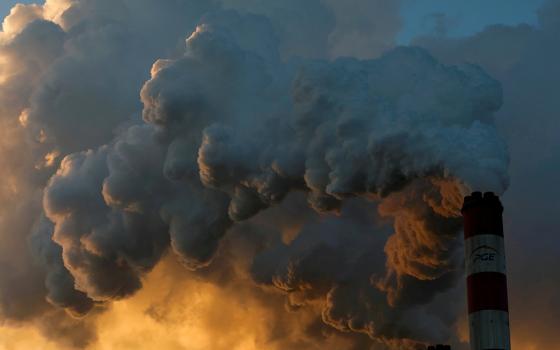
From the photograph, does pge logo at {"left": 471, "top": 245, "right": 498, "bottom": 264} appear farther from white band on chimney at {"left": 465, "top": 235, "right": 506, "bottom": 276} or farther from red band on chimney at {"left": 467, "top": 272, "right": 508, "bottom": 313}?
red band on chimney at {"left": 467, "top": 272, "right": 508, "bottom": 313}

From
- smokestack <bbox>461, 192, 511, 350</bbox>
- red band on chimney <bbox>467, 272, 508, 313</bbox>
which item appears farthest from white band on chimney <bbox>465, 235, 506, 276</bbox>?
red band on chimney <bbox>467, 272, 508, 313</bbox>

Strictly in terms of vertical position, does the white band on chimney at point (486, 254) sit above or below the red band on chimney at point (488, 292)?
above

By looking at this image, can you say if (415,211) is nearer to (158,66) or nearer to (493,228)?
(493,228)

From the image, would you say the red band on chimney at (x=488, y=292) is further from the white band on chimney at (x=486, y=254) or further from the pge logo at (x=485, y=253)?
the pge logo at (x=485, y=253)

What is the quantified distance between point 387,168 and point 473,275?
26.1 ft

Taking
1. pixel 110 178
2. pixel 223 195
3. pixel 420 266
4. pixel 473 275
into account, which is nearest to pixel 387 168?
pixel 473 275

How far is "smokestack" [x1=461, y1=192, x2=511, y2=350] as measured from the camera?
38812mm

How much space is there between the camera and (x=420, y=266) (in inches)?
2101

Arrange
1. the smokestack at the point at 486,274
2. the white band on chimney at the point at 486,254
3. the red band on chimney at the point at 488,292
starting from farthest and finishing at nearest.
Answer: the white band on chimney at the point at 486,254, the red band on chimney at the point at 488,292, the smokestack at the point at 486,274

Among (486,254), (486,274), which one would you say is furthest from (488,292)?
(486,254)

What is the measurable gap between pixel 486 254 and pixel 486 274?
0.95 meters

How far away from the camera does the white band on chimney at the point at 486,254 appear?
3938 cm

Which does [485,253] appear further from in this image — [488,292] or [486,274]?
[488,292]

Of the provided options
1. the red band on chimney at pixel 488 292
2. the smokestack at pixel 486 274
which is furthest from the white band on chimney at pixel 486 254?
the red band on chimney at pixel 488 292
